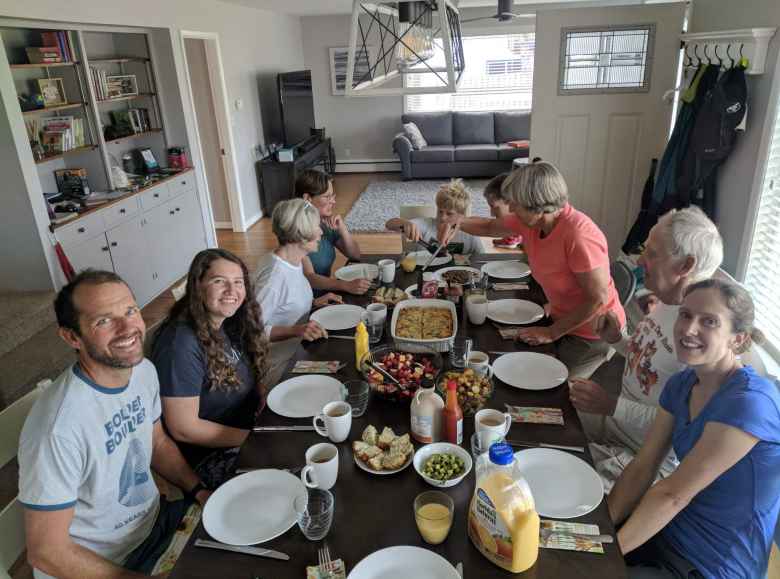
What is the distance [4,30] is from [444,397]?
407 centimetres

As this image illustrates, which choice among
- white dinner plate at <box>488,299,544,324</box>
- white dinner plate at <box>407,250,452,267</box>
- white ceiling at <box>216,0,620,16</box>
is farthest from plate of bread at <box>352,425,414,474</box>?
white ceiling at <box>216,0,620,16</box>

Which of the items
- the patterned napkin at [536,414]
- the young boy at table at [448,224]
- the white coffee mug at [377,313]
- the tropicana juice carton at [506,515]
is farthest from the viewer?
the young boy at table at [448,224]

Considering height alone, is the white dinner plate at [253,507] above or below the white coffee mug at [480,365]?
below

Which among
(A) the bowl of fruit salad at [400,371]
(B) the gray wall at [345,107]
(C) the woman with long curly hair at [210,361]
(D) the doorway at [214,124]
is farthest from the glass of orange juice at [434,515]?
(B) the gray wall at [345,107]

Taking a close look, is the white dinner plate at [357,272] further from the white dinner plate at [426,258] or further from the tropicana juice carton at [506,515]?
the tropicana juice carton at [506,515]

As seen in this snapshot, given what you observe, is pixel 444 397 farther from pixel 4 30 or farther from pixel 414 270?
pixel 4 30

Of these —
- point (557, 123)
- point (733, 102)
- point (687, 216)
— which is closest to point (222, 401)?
point (687, 216)

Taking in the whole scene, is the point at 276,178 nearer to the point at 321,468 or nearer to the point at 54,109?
the point at 54,109

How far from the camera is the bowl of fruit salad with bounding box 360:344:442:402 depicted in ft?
5.40

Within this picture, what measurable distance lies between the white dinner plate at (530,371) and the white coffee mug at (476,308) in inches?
11.9

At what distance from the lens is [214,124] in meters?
6.21

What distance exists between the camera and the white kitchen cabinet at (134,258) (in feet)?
13.6

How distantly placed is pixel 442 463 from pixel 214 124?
580cm

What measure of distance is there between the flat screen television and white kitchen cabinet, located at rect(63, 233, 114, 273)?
372 centimetres
